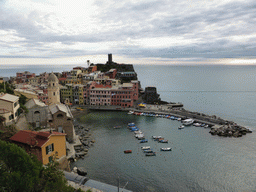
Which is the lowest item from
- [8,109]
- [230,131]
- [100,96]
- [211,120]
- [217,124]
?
[230,131]

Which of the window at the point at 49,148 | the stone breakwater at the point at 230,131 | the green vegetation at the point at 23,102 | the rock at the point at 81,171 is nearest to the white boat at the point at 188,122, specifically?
the stone breakwater at the point at 230,131

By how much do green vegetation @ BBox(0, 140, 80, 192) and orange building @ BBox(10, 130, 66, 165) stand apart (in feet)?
36.0

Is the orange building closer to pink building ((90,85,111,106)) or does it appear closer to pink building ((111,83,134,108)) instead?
pink building ((111,83,134,108))

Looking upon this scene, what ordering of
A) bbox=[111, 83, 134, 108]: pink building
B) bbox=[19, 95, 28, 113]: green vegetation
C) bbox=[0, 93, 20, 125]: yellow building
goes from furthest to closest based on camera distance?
1. bbox=[111, 83, 134, 108]: pink building
2. bbox=[19, 95, 28, 113]: green vegetation
3. bbox=[0, 93, 20, 125]: yellow building

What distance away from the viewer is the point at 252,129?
53281 millimetres

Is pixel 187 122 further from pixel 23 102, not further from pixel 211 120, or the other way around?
pixel 23 102

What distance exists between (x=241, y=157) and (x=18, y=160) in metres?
39.1

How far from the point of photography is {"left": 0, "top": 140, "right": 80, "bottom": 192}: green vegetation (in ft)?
42.7

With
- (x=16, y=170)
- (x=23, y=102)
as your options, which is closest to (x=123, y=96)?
(x=23, y=102)

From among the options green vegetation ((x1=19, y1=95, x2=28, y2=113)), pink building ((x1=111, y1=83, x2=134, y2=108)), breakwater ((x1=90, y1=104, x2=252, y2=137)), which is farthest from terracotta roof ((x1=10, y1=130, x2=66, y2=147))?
pink building ((x1=111, y1=83, x2=134, y2=108))

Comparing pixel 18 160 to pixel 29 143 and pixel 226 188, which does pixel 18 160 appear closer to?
pixel 29 143

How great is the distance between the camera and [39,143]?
83.9 feet

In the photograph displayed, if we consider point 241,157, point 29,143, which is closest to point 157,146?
point 241,157

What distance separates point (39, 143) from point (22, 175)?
42.2 ft
